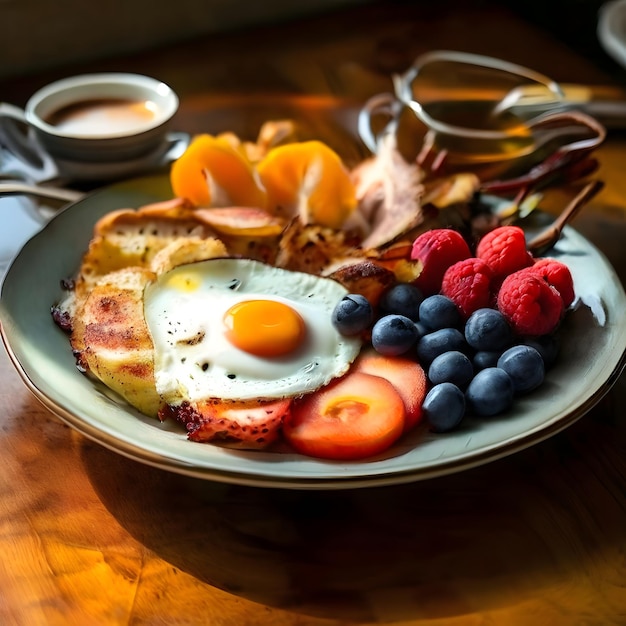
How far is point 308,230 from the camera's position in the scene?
1.11 metres

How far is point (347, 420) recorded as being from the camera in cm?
83

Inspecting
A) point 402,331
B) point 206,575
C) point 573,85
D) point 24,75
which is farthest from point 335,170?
point 24,75

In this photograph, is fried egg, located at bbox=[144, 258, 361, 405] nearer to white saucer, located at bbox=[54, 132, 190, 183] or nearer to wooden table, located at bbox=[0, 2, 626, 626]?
wooden table, located at bbox=[0, 2, 626, 626]

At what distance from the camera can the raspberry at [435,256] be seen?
1045 mm

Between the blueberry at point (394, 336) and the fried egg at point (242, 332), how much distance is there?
4 cm

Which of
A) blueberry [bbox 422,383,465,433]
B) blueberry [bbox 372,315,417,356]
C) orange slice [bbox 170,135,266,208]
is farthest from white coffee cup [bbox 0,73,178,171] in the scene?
blueberry [bbox 422,383,465,433]

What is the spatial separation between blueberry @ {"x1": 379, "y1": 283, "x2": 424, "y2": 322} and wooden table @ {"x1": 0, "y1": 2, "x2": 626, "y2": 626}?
8.9 inches

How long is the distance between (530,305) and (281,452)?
1.21 feet

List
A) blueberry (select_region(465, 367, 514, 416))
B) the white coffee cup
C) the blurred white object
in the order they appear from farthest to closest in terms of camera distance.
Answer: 1. the blurred white object
2. the white coffee cup
3. blueberry (select_region(465, 367, 514, 416))

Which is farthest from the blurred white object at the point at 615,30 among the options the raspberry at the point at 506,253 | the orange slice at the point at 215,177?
the orange slice at the point at 215,177

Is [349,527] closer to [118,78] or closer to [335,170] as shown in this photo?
[335,170]

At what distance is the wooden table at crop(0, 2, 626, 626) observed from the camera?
754 millimetres

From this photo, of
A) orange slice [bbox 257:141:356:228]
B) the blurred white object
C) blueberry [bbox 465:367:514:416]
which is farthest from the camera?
the blurred white object

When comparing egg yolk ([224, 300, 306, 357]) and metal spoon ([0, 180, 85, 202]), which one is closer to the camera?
egg yolk ([224, 300, 306, 357])
